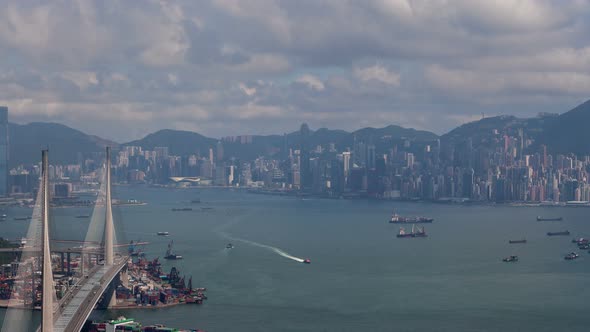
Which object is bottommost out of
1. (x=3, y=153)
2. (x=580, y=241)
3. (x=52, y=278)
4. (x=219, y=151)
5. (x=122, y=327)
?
(x=122, y=327)

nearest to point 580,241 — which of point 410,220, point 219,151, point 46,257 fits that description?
point 410,220

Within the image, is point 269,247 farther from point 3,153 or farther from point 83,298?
point 3,153

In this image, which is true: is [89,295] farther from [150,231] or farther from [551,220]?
[551,220]

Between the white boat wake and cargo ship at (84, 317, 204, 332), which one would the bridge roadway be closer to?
cargo ship at (84, 317, 204, 332)

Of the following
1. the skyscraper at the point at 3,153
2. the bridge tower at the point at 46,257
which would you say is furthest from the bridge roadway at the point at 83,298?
the skyscraper at the point at 3,153

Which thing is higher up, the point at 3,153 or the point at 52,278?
the point at 3,153

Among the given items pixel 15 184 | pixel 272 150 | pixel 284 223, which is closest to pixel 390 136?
pixel 272 150

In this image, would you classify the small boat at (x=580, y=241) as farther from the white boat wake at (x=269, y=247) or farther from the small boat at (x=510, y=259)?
the white boat wake at (x=269, y=247)
